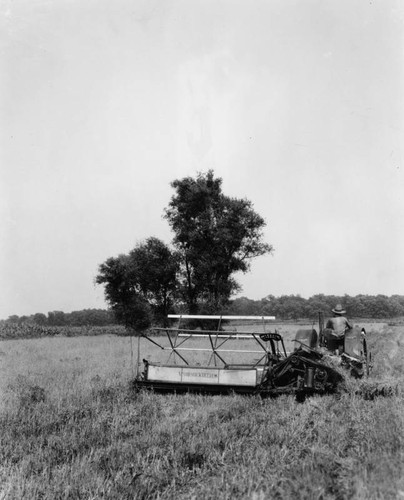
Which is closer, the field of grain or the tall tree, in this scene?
the field of grain

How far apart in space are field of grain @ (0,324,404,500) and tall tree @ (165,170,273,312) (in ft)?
78.3

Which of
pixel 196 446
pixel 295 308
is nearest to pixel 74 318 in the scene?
pixel 295 308

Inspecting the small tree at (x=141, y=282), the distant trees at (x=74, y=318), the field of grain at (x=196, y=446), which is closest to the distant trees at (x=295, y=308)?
the distant trees at (x=74, y=318)

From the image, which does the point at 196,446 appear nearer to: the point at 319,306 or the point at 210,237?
the point at 210,237

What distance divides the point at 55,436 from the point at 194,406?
270cm

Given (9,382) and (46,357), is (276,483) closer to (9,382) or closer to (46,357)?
(9,382)

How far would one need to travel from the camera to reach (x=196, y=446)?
5.33 metres

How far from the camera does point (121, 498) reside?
3885 mm

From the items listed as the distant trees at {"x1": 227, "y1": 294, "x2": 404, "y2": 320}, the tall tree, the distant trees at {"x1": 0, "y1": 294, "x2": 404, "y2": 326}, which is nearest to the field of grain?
the tall tree

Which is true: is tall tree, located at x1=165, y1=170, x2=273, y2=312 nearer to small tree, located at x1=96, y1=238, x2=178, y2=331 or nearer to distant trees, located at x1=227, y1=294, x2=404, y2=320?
small tree, located at x1=96, y1=238, x2=178, y2=331

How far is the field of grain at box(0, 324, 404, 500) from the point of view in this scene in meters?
3.91

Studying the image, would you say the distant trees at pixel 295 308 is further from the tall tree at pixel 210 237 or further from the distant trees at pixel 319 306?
the tall tree at pixel 210 237

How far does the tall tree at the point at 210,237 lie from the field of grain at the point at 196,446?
23.9 meters

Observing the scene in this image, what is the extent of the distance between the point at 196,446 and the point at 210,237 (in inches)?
1104
